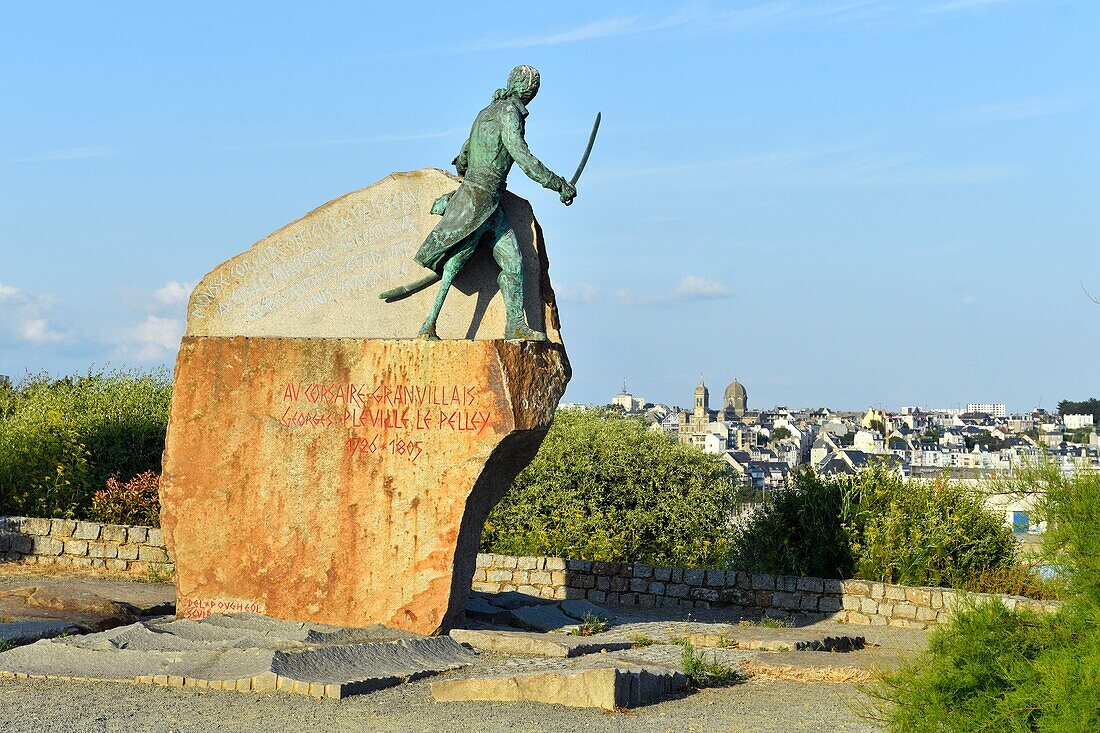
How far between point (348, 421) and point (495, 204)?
202cm

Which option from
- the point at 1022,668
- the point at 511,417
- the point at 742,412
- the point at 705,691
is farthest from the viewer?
the point at 742,412

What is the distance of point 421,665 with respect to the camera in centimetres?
891

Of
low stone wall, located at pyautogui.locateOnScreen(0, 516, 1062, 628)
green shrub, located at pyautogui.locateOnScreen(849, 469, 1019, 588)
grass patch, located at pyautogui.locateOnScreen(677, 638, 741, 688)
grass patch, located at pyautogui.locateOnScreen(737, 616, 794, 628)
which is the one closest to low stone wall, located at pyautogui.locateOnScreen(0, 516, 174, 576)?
low stone wall, located at pyautogui.locateOnScreen(0, 516, 1062, 628)

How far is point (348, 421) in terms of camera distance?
10070 millimetres

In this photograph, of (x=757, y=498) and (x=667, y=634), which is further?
(x=757, y=498)

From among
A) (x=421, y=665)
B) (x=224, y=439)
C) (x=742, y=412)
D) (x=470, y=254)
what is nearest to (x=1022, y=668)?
(x=421, y=665)

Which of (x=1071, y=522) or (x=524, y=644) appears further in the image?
(x=524, y=644)

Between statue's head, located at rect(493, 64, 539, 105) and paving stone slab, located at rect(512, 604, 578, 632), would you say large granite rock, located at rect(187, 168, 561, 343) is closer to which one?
statue's head, located at rect(493, 64, 539, 105)

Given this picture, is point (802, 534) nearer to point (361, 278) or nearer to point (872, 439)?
point (361, 278)

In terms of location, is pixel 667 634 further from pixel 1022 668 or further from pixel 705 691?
pixel 1022 668

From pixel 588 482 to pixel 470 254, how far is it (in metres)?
6.01

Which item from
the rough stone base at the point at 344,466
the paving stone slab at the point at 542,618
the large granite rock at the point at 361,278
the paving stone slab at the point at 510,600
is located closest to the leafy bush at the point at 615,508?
the paving stone slab at the point at 510,600

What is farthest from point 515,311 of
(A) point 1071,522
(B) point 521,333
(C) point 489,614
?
(A) point 1071,522

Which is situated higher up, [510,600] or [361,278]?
[361,278]
